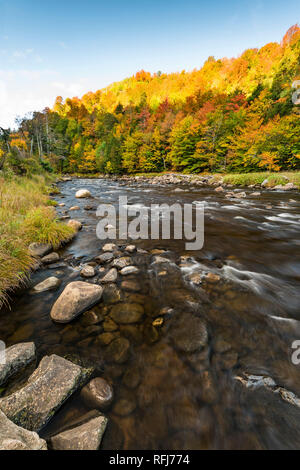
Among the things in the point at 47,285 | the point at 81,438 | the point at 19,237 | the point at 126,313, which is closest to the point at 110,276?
the point at 126,313

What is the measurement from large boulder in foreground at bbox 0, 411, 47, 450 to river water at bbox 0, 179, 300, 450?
22 centimetres

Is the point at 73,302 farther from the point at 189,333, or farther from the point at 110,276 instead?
the point at 189,333

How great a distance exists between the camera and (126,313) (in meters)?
2.61

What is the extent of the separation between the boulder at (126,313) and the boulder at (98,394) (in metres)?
0.80

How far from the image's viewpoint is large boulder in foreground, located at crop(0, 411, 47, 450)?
110 centimetres

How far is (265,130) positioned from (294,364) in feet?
81.2

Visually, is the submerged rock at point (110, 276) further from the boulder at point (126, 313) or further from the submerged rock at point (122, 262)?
the boulder at point (126, 313)

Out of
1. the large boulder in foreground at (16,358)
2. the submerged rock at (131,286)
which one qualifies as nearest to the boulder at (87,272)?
the submerged rock at (131,286)

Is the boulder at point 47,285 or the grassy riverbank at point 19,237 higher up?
the grassy riverbank at point 19,237

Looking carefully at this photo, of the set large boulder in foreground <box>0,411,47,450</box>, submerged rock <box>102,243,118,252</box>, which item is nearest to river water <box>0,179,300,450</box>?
large boulder in foreground <box>0,411,47,450</box>

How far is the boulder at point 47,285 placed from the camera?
118 inches

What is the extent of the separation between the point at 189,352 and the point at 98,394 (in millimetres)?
1038

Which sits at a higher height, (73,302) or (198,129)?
(198,129)

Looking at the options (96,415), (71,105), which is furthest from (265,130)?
(71,105)
